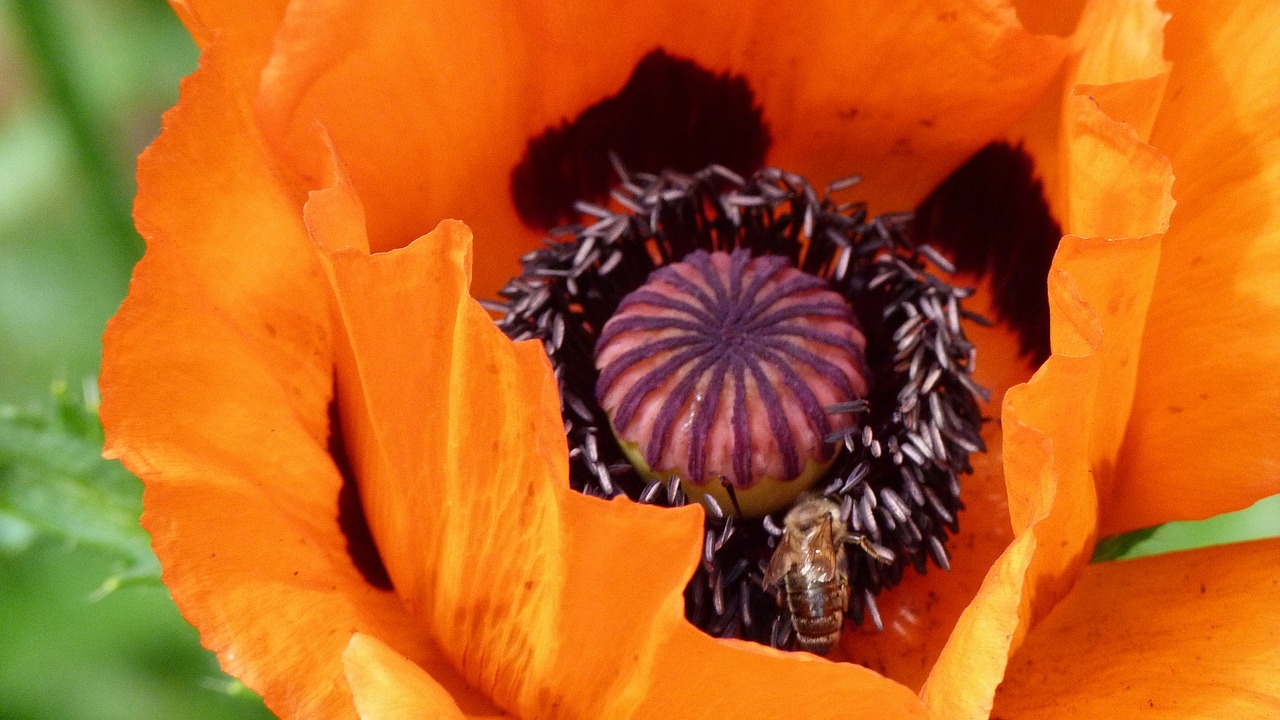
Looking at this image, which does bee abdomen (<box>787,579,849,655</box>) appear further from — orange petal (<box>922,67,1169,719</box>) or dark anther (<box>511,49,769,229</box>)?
dark anther (<box>511,49,769,229</box>)

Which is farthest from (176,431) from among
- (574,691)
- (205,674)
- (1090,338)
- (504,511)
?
(205,674)

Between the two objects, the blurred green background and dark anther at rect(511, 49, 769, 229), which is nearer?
dark anther at rect(511, 49, 769, 229)

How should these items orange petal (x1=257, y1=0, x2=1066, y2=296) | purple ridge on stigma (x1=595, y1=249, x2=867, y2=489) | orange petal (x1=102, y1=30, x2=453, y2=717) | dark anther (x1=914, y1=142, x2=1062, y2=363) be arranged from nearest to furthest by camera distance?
orange petal (x1=102, y1=30, x2=453, y2=717)
orange petal (x1=257, y1=0, x2=1066, y2=296)
purple ridge on stigma (x1=595, y1=249, x2=867, y2=489)
dark anther (x1=914, y1=142, x2=1062, y2=363)

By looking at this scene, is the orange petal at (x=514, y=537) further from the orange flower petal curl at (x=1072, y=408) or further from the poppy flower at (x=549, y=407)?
the orange flower petal curl at (x=1072, y=408)

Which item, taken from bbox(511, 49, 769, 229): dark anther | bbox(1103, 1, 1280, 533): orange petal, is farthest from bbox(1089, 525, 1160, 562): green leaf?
bbox(511, 49, 769, 229): dark anther

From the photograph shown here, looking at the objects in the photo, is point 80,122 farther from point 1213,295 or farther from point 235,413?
point 1213,295
